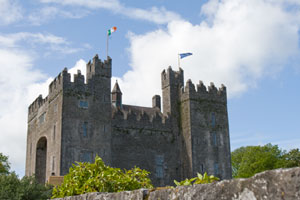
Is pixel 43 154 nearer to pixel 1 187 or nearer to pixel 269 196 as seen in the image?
pixel 1 187

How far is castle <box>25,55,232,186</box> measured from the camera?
36.5 metres

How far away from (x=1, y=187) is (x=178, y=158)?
74.0ft

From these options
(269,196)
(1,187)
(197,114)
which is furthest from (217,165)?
(269,196)

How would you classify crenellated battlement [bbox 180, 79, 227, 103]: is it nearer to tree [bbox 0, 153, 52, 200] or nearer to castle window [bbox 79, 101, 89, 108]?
castle window [bbox 79, 101, 89, 108]

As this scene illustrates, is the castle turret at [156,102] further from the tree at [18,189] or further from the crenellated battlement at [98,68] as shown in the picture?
the tree at [18,189]

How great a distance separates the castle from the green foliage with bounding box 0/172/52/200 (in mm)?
11432

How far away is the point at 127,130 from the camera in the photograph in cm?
4044

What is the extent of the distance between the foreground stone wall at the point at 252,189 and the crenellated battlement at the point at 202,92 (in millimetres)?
38298

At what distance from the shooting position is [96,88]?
38625 millimetres

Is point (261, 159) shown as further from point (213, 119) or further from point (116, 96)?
point (116, 96)

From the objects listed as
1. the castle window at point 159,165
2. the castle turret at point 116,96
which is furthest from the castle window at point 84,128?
the castle turret at point 116,96

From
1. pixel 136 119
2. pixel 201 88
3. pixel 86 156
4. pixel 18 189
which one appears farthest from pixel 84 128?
pixel 18 189

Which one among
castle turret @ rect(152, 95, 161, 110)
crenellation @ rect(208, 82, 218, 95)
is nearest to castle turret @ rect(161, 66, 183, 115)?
crenellation @ rect(208, 82, 218, 95)

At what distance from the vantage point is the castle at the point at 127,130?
3653 centimetres
